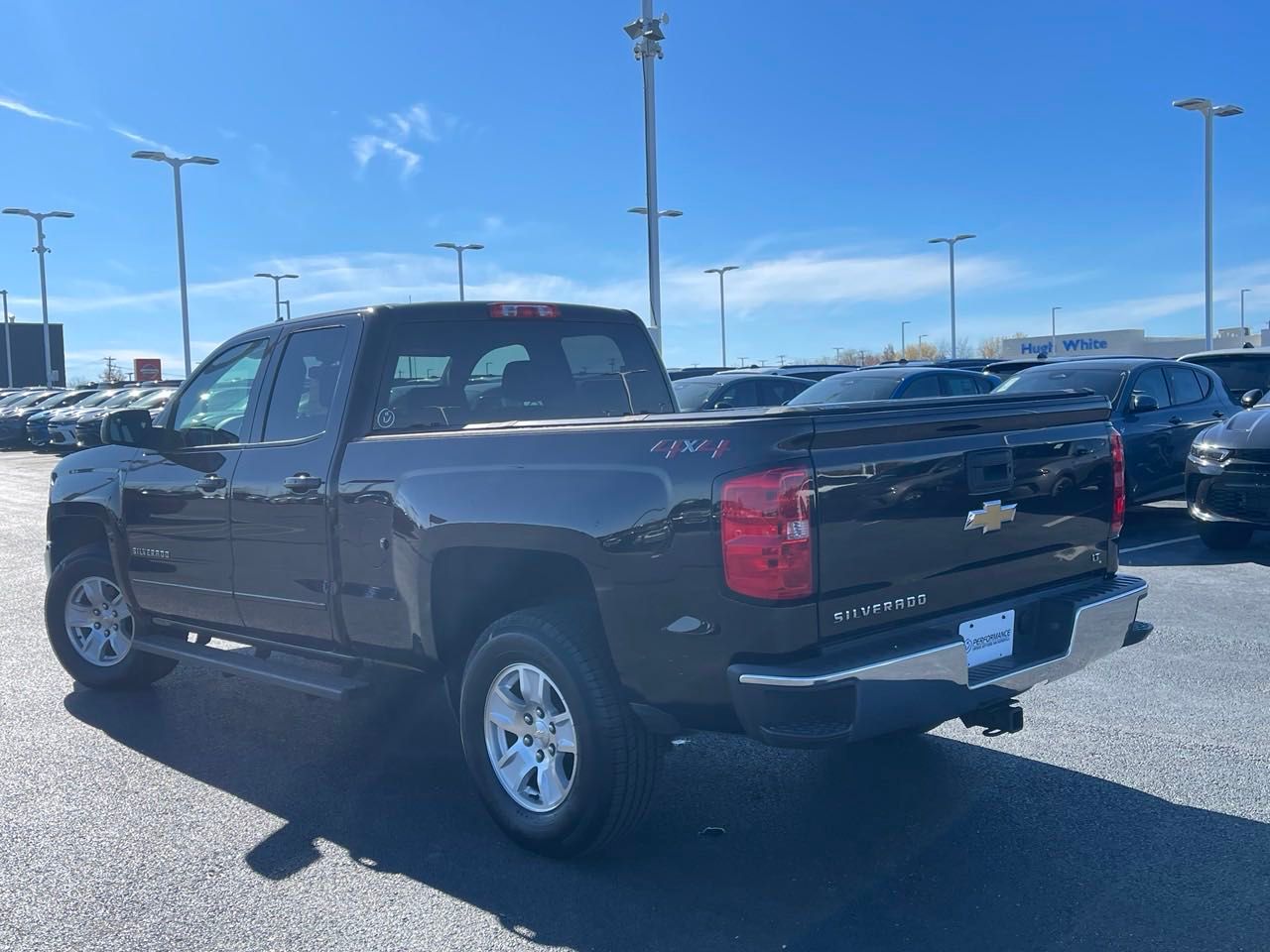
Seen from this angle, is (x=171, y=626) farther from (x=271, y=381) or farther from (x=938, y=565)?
(x=938, y=565)

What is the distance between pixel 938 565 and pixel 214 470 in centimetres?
331

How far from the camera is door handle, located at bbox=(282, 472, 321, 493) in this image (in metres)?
4.87

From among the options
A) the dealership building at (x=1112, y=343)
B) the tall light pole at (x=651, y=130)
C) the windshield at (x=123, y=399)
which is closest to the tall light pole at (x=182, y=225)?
the windshield at (x=123, y=399)

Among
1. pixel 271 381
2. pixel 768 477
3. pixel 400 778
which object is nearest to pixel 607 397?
pixel 271 381

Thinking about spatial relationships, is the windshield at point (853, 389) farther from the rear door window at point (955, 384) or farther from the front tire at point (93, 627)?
the front tire at point (93, 627)

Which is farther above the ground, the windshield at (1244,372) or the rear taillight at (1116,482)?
the windshield at (1244,372)

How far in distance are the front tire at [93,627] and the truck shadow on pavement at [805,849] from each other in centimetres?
88

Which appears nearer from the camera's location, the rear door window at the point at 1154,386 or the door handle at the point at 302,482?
the door handle at the point at 302,482

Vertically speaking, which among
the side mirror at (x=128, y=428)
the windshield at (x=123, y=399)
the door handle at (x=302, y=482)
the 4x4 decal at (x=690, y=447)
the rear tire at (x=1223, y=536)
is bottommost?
the rear tire at (x=1223, y=536)

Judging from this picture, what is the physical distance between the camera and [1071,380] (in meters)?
11.6

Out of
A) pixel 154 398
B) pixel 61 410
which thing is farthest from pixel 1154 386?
pixel 61 410

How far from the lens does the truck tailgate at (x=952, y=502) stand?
12.0 ft

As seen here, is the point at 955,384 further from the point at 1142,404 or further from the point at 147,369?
the point at 147,369

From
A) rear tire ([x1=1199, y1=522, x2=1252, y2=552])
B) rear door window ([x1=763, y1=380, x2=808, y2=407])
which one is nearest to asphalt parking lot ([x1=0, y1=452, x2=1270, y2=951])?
rear tire ([x1=1199, y1=522, x2=1252, y2=552])
